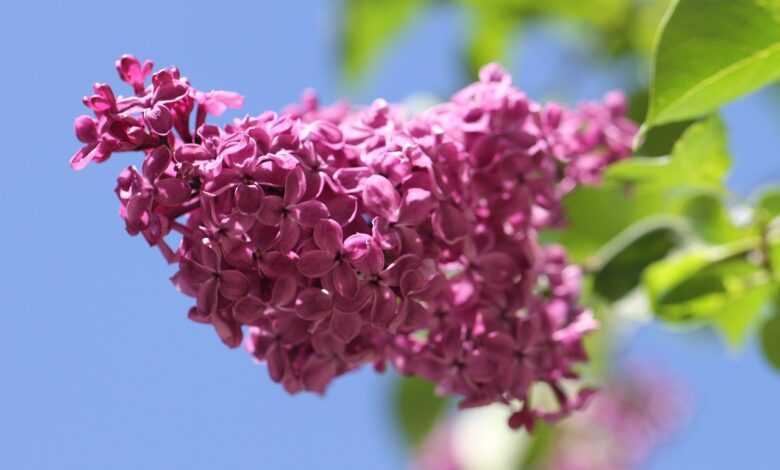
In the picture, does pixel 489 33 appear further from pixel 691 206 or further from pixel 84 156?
pixel 84 156

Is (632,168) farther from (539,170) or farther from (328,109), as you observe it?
(328,109)

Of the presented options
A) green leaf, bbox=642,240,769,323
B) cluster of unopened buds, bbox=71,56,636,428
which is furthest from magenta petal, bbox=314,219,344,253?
green leaf, bbox=642,240,769,323

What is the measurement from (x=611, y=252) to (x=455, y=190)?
2.11 ft

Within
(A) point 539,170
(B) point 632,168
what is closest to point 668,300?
(B) point 632,168

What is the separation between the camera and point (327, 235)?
1.60 meters

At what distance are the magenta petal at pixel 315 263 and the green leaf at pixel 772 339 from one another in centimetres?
106

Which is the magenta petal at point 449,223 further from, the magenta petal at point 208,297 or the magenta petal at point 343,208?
the magenta petal at point 208,297

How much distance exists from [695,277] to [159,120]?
1073 mm

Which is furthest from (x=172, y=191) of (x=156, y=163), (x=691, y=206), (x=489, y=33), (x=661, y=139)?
(x=489, y=33)

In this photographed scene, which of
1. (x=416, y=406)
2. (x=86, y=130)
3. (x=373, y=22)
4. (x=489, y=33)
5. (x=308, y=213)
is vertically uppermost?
(x=373, y=22)

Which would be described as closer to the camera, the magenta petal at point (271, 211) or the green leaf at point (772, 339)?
the magenta petal at point (271, 211)

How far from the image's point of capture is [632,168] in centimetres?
209

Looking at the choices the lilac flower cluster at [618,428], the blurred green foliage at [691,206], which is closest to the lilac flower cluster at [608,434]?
the lilac flower cluster at [618,428]

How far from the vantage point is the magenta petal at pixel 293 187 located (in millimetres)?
1597
